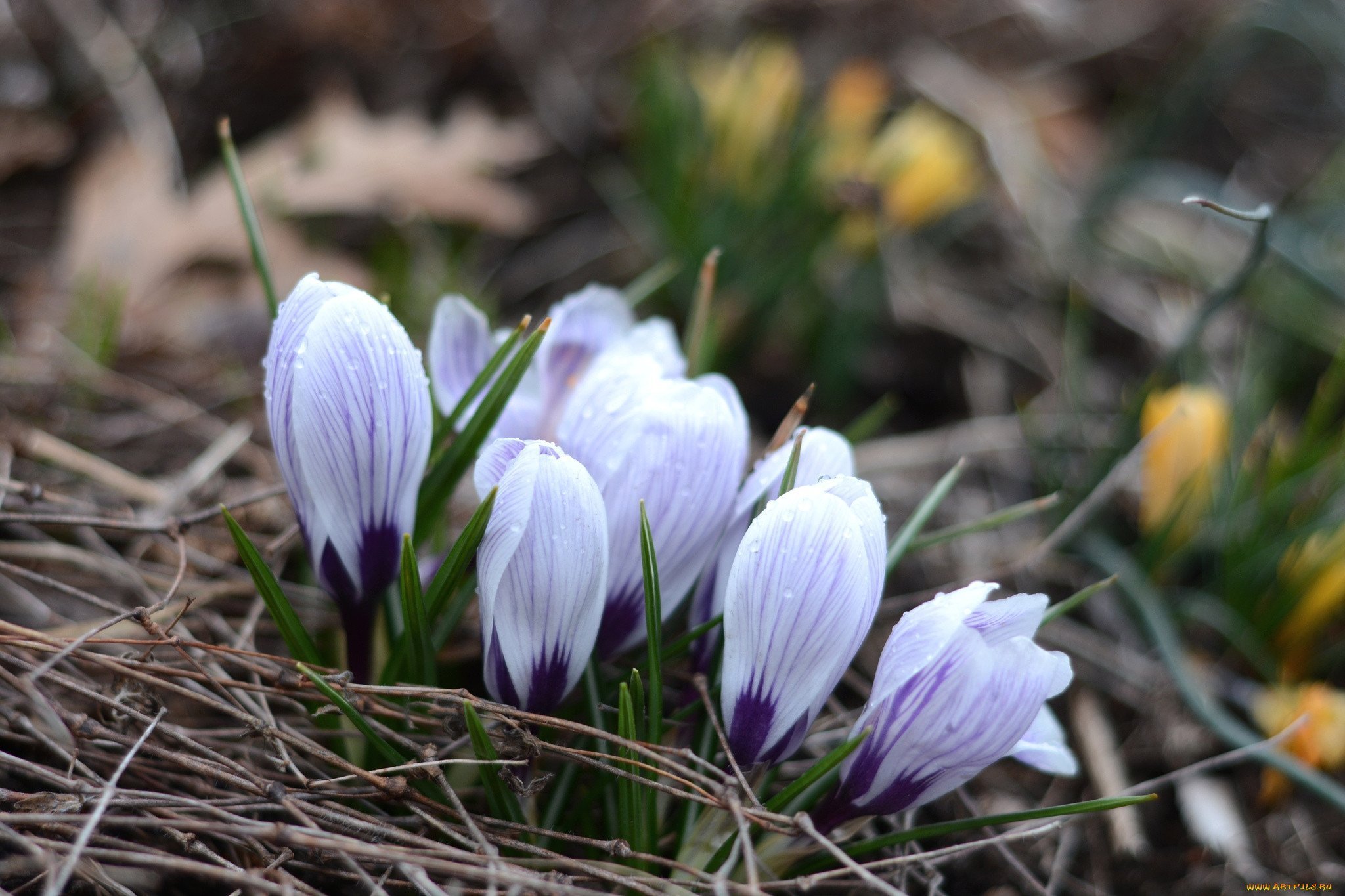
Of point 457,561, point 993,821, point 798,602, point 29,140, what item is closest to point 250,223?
Answer: point 457,561

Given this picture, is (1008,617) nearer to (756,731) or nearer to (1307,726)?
(756,731)

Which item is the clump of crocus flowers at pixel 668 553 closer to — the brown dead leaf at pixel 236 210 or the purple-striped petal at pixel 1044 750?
the purple-striped petal at pixel 1044 750

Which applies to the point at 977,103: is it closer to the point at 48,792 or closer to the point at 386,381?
the point at 386,381

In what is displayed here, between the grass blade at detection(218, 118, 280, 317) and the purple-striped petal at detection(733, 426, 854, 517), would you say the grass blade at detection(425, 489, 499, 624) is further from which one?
the grass blade at detection(218, 118, 280, 317)

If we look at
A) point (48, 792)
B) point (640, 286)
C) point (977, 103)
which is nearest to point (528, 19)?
point (977, 103)

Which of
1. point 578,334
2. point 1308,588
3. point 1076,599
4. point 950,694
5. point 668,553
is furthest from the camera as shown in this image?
point 1308,588

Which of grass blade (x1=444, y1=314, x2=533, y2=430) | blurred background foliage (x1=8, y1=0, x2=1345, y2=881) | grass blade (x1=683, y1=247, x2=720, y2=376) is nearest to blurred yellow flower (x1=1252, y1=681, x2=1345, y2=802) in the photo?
blurred background foliage (x1=8, y1=0, x2=1345, y2=881)
